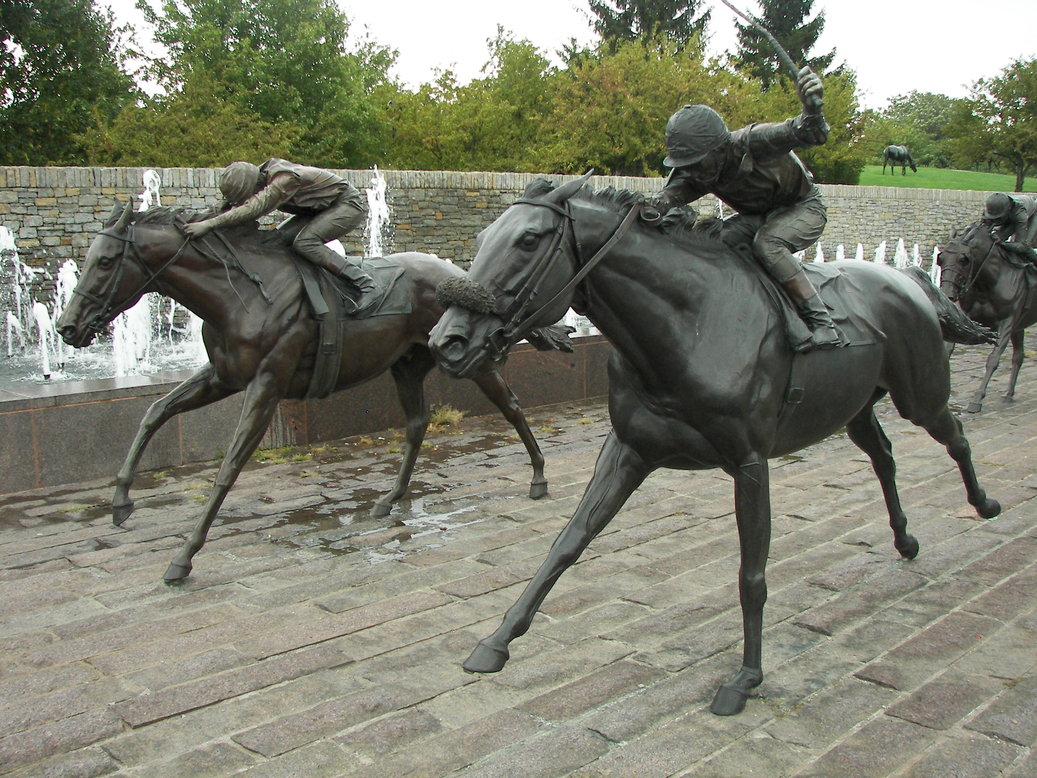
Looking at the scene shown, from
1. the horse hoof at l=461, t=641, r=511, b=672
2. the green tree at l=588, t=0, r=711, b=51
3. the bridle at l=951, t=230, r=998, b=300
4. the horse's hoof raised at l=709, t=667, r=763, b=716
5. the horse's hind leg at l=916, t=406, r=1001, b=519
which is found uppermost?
the green tree at l=588, t=0, r=711, b=51

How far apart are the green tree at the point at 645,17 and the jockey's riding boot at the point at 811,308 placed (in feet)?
138

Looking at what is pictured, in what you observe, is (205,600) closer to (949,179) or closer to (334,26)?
(334,26)

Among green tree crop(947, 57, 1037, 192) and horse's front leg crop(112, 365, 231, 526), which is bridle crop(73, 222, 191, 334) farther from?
green tree crop(947, 57, 1037, 192)

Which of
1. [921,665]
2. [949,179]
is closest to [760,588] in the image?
[921,665]

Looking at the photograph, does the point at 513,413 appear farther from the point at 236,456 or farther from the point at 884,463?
the point at 884,463

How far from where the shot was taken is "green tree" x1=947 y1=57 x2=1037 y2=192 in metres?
41.6

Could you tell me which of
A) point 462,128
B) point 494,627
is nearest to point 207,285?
point 494,627

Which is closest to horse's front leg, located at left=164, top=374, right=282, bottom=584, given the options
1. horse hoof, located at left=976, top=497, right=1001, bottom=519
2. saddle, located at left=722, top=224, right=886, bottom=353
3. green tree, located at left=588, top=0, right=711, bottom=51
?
saddle, located at left=722, top=224, right=886, bottom=353

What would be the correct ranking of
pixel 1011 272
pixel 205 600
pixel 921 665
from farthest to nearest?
pixel 1011 272, pixel 205 600, pixel 921 665

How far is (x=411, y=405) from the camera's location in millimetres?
6898

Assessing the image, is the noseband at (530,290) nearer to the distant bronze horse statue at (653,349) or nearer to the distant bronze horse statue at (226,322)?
the distant bronze horse statue at (653,349)

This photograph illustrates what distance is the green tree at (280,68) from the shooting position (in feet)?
99.7

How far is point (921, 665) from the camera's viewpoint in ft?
12.7

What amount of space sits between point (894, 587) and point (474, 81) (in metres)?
31.2
